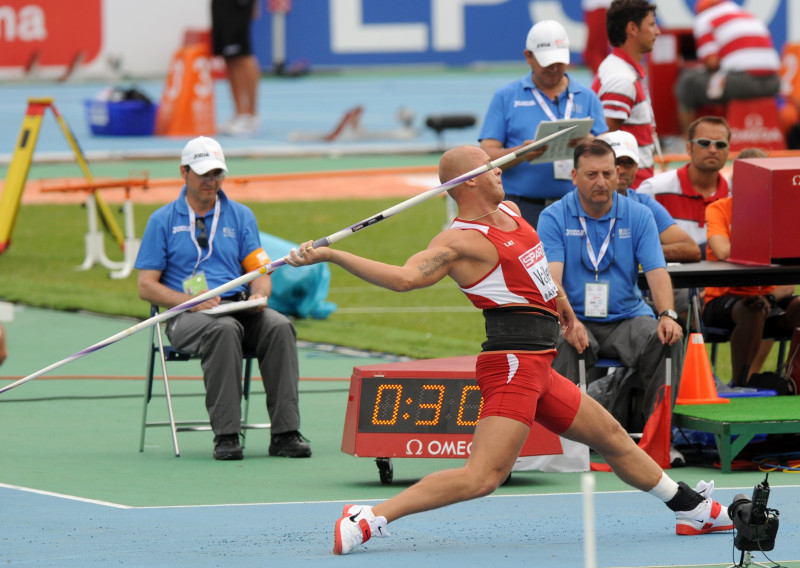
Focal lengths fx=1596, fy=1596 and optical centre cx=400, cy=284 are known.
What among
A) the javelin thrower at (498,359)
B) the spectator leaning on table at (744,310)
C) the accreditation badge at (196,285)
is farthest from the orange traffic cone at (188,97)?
the javelin thrower at (498,359)

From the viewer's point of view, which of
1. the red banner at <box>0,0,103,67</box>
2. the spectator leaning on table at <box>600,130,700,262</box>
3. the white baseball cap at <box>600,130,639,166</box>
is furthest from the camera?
the red banner at <box>0,0,103,67</box>

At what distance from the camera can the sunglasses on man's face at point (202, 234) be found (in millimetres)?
9062

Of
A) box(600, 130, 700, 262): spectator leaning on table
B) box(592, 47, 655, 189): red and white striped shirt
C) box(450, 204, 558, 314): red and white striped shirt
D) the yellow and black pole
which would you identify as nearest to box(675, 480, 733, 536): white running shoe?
box(450, 204, 558, 314): red and white striped shirt

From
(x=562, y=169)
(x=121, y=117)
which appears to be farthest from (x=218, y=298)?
Answer: (x=121, y=117)

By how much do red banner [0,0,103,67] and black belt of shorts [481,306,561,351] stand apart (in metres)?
28.2

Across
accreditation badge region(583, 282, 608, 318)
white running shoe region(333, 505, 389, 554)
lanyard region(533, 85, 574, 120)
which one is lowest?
white running shoe region(333, 505, 389, 554)

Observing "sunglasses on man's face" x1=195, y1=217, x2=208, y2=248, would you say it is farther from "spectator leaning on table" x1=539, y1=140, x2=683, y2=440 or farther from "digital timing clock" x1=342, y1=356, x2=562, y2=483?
"spectator leaning on table" x1=539, y1=140, x2=683, y2=440

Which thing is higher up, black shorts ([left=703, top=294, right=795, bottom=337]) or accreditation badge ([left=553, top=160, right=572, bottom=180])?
accreditation badge ([left=553, top=160, right=572, bottom=180])

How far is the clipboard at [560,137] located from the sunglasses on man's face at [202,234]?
1972mm

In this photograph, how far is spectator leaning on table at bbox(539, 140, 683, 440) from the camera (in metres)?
8.58

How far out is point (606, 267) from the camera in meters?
8.69

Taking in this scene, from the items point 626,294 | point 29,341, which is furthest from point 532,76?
point 29,341

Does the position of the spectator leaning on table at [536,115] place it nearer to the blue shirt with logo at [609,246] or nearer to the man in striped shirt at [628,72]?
the man in striped shirt at [628,72]

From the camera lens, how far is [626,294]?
8.75 metres
